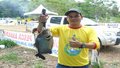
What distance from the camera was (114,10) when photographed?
176ft

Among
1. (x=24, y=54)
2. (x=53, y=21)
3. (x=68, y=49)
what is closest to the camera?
(x=68, y=49)

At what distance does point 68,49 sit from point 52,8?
44.4 m

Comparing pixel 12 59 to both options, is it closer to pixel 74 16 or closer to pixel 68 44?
pixel 68 44

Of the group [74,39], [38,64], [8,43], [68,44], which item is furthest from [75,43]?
[8,43]

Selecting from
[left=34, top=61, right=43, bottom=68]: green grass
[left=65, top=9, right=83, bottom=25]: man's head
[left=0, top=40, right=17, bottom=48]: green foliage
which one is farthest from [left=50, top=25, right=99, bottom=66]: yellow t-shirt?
[left=0, top=40, right=17, bottom=48]: green foliage

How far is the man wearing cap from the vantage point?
349 cm

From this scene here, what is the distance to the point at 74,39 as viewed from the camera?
11.3ft

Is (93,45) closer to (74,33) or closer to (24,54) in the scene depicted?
(74,33)

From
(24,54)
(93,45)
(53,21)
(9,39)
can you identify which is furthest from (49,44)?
(53,21)

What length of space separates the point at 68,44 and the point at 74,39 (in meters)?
0.16

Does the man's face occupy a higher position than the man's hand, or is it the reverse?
the man's face

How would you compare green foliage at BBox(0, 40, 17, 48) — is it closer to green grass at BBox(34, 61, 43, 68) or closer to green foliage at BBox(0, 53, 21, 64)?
green foliage at BBox(0, 53, 21, 64)

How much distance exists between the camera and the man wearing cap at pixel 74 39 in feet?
11.4

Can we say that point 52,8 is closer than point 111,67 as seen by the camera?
No
